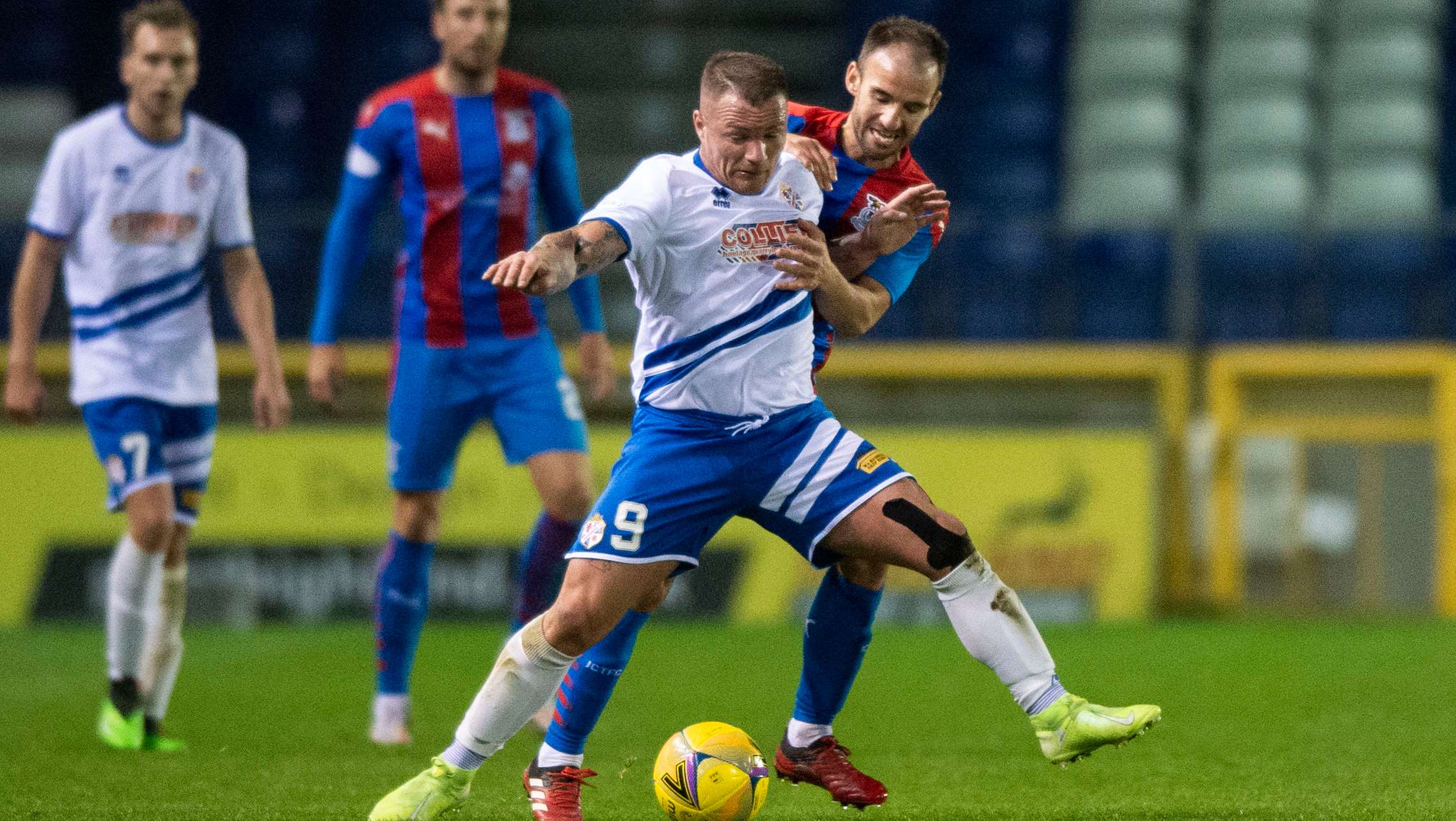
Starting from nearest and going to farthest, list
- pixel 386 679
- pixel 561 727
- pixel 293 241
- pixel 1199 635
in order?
pixel 561 727 < pixel 386 679 < pixel 1199 635 < pixel 293 241

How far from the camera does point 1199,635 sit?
9.55 meters

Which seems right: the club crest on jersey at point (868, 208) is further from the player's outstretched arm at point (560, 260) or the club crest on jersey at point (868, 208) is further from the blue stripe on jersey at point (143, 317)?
the blue stripe on jersey at point (143, 317)

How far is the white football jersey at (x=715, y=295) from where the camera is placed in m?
3.98

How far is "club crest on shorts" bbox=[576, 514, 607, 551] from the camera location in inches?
155

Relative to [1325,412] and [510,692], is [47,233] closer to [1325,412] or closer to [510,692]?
[510,692]

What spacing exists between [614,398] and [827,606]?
6.40m

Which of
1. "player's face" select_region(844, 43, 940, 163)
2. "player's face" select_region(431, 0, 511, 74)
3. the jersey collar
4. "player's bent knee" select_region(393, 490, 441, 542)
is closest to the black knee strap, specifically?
"player's face" select_region(844, 43, 940, 163)

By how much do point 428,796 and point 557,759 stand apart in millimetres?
443

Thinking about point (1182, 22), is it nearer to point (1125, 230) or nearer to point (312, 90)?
point (1125, 230)

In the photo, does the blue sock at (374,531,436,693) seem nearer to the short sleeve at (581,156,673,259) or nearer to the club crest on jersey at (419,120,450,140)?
the club crest on jersey at (419,120,450,140)

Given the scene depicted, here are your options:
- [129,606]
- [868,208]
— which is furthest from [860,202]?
[129,606]

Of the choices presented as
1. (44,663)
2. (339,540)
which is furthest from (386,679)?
(339,540)

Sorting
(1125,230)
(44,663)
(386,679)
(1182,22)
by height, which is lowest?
(44,663)

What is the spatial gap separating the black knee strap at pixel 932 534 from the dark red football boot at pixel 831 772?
26.8 inches
